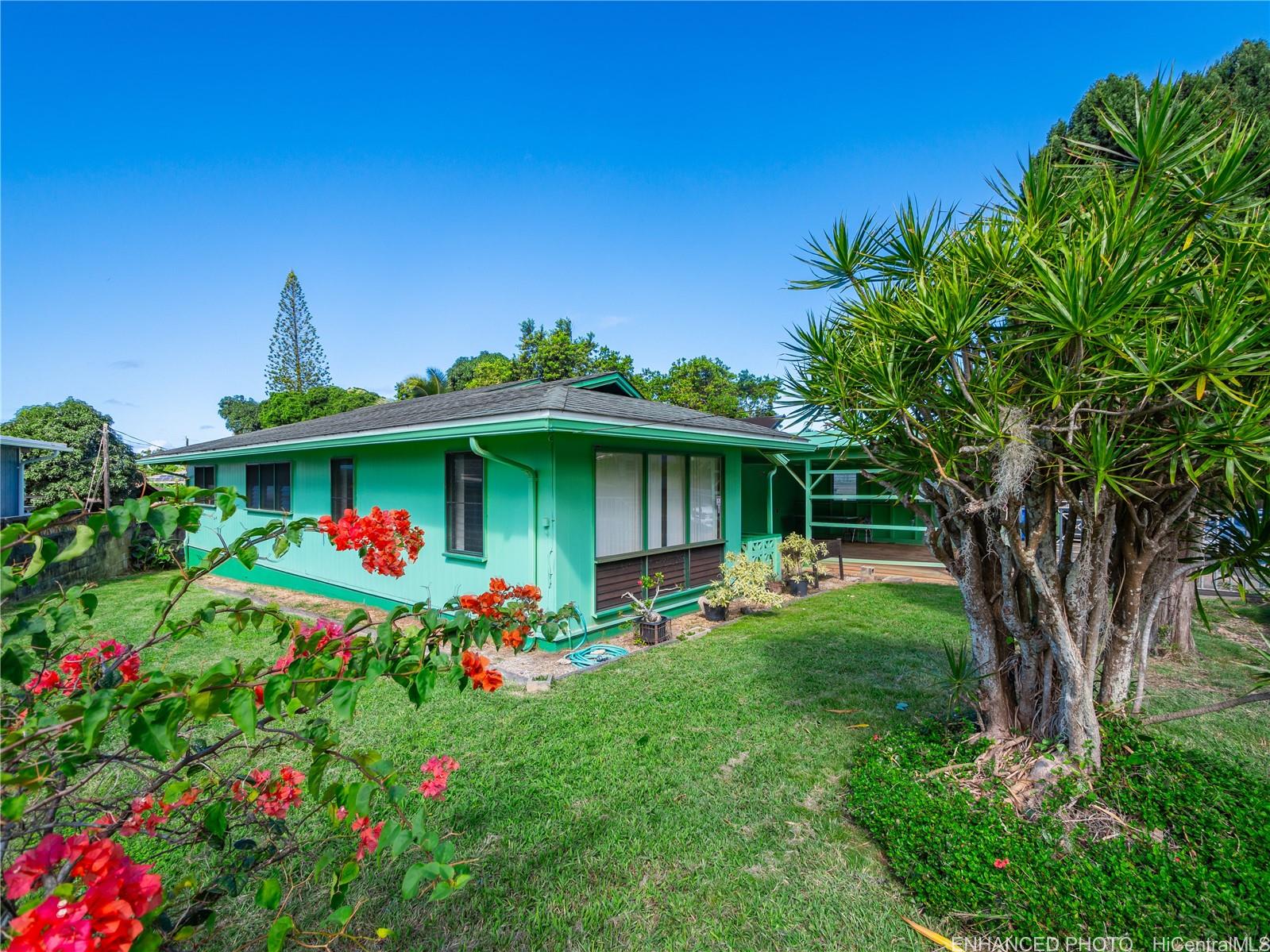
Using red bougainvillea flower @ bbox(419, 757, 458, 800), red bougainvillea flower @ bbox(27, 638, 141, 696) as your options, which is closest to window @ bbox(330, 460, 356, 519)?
red bougainvillea flower @ bbox(27, 638, 141, 696)

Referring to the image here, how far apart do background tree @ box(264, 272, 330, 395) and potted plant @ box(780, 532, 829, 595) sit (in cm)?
3737

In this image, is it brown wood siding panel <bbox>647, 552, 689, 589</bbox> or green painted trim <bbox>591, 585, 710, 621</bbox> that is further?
brown wood siding panel <bbox>647, 552, 689, 589</bbox>

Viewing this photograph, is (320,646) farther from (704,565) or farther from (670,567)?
(704,565)

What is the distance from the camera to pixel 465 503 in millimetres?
7883

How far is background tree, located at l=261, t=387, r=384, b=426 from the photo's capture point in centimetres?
3472

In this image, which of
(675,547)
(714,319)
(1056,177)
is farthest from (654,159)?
(1056,177)

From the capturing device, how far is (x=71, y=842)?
3.92 ft

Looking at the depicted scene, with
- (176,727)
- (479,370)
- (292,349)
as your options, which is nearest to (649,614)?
(176,727)

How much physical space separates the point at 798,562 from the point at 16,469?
1970cm

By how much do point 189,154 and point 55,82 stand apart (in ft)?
30.9

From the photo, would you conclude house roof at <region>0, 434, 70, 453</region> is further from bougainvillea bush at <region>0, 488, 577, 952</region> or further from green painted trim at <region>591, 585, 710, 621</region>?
bougainvillea bush at <region>0, 488, 577, 952</region>

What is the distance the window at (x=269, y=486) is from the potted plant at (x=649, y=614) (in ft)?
24.9

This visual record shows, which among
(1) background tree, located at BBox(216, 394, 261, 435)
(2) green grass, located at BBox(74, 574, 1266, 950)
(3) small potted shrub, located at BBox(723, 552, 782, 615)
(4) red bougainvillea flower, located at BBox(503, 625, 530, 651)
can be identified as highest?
(1) background tree, located at BBox(216, 394, 261, 435)

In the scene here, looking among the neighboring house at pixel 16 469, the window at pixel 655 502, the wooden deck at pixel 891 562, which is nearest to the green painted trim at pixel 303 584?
the window at pixel 655 502
